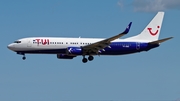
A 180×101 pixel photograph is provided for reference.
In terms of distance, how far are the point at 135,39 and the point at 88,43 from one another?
9.99 m

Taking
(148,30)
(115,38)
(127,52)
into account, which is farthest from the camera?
(148,30)

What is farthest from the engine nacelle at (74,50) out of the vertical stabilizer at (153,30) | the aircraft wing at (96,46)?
the vertical stabilizer at (153,30)

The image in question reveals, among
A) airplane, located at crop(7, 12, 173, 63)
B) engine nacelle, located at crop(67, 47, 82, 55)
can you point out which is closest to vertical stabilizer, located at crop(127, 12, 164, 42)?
airplane, located at crop(7, 12, 173, 63)

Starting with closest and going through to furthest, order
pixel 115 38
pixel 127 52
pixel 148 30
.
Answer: pixel 115 38
pixel 127 52
pixel 148 30

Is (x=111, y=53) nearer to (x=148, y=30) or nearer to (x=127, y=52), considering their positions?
(x=127, y=52)

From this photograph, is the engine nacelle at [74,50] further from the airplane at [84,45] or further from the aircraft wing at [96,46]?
the aircraft wing at [96,46]

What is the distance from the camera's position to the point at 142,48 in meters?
108

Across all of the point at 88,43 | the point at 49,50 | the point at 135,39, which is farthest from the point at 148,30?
the point at 49,50

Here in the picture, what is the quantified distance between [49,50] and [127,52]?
15618mm

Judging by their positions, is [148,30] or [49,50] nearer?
[49,50]

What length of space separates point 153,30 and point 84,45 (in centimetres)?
1751

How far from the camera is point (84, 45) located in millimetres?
104875

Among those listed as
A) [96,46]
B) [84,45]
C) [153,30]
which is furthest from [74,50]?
[153,30]

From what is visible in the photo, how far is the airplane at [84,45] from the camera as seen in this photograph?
101062 millimetres
